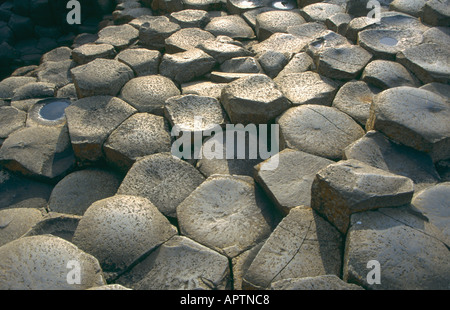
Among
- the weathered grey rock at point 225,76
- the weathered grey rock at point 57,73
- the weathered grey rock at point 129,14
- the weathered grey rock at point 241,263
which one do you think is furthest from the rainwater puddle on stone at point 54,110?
the weathered grey rock at point 241,263

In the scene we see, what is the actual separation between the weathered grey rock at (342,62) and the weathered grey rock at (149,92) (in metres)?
1.09

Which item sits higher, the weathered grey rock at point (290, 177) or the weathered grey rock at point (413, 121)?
the weathered grey rock at point (413, 121)

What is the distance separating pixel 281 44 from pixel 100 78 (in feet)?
5.24

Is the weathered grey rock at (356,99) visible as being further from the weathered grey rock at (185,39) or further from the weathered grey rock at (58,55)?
the weathered grey rock at (58,55)

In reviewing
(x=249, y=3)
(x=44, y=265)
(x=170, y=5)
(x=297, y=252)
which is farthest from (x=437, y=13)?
(x=44, y=265)

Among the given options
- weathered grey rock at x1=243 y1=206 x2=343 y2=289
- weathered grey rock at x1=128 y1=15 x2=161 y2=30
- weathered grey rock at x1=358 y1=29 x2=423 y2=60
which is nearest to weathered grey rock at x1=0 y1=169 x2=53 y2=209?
weathered grey rock at x1=243 y1=206 x2=343 y2=289

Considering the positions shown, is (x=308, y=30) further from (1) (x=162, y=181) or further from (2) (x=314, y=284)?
(2) (x=314, y=284)

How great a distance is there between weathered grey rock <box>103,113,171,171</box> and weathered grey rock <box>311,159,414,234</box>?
106 cm

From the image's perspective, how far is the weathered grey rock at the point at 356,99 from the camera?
101 inches

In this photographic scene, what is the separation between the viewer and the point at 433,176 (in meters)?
2.15

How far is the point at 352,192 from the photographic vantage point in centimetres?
170

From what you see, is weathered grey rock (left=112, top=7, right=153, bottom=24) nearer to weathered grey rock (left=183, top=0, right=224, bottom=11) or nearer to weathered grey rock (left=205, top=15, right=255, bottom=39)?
weathered grey rock (left=183, top=0, right=224, bottom=11)
